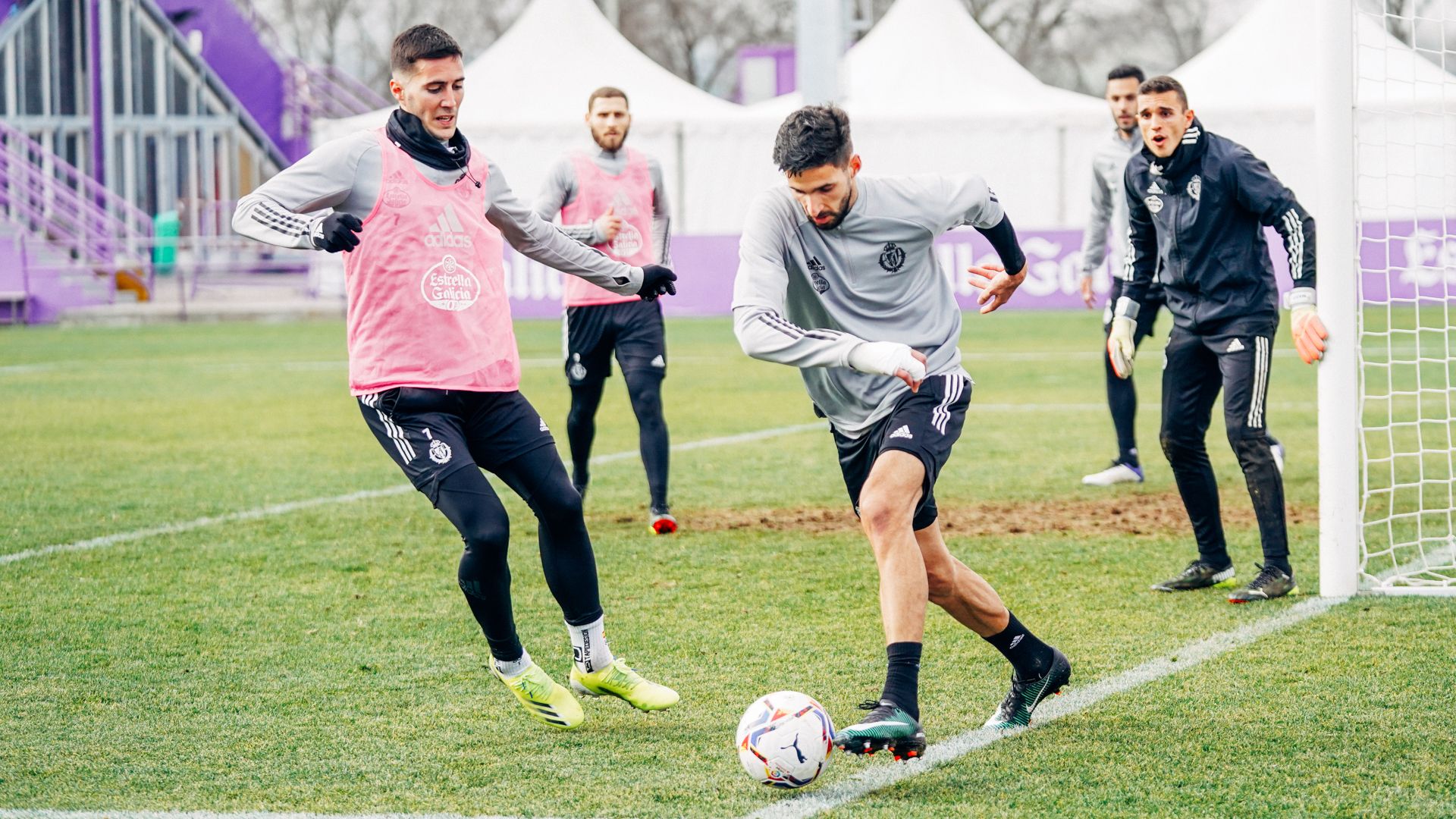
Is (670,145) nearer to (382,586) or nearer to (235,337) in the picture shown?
(235,337)

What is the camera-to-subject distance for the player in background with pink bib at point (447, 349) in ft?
16.4

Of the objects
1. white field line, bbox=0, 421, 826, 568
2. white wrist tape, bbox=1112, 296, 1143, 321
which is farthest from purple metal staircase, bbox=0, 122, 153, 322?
white wrist tape, bbox=1112, 296, 1143, 321

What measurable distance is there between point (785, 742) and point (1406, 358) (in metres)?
14.7

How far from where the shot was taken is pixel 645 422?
874 cm

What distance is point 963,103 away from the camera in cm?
2847

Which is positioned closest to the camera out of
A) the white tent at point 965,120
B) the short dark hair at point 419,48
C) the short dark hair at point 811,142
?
the short dark hair at point 811,142

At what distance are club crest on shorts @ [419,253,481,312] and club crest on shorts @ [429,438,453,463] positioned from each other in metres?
0.41

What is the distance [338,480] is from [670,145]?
1941 cm

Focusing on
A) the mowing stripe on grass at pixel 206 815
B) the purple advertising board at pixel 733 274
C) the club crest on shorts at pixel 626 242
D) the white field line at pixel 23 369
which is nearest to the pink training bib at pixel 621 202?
the club crest on shorts at pixel 626 242

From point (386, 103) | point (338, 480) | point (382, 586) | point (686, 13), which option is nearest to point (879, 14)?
point (686, 13)

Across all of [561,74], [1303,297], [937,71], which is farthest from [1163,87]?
[561,74]

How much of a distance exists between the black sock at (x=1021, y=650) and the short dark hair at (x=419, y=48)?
2348 mm

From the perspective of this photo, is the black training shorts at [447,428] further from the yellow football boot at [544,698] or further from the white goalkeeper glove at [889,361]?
the white goalkeeper glove at [889,361]

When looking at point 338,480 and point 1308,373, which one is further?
point 1308,373
